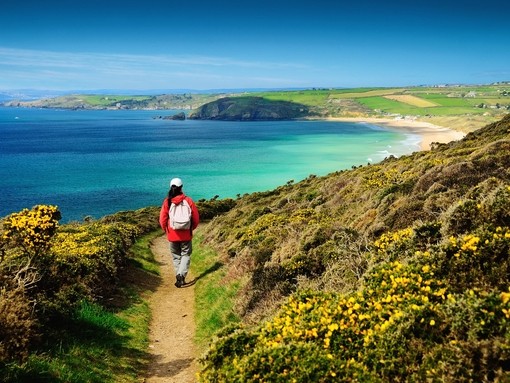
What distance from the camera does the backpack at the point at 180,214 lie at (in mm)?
13633

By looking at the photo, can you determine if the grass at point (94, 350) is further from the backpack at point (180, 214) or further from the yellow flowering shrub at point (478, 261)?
the yellow flowering shrub at point (478, 261)

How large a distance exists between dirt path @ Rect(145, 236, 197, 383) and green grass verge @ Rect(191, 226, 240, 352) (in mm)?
246

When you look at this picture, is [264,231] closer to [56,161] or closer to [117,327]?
[117,327]

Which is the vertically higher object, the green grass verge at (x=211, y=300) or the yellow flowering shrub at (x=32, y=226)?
the yellow flowering shrub at (x=32, y=226)

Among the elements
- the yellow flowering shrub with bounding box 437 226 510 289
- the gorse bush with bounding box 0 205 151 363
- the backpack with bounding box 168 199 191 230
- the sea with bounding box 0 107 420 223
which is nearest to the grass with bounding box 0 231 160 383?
the gorse bush with bounding box 0 205 151 363

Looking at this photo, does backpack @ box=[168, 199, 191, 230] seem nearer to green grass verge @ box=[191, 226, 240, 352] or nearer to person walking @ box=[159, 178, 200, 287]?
person walking @ box=[159, 178, 200, 287]

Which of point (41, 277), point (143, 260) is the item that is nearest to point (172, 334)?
point (41, 277)

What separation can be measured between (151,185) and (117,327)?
72.3m

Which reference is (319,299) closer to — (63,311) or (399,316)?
(399,316)

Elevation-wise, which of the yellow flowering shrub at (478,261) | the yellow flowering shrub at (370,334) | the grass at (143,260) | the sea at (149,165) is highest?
the yellow flowering shrub at (478,261)

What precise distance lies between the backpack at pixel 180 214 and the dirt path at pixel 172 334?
2.36 meters

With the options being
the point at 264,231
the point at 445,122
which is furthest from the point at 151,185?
the point at 445,122

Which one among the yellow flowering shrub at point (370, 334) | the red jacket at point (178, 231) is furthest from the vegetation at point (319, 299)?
the red jacket at point (178, 231)

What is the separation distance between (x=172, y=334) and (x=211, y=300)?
6.61 feet
